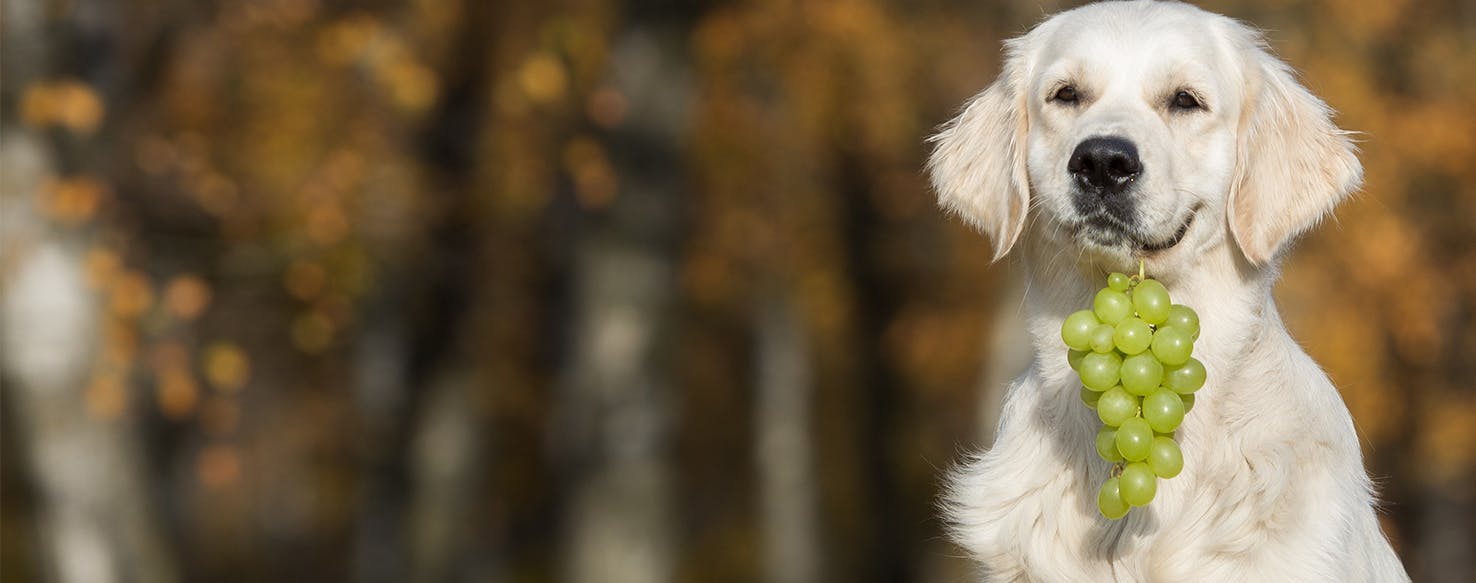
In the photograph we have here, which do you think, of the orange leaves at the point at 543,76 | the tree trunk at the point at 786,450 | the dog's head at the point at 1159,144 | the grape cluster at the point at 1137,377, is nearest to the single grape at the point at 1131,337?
the grape cluster at the point at 1137,377

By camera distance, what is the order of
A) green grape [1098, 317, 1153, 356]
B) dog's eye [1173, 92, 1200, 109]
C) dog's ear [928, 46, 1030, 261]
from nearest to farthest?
1. green grape [1098, 317, 1153, 356]
2. dog's eye [1173, 92, 1200, 109]
3. dog's ear [928, 46, 1030, 261]

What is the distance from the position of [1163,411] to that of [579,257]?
721 cm

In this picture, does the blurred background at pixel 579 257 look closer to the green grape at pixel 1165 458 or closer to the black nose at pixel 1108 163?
the black nose at pixel 1108 163

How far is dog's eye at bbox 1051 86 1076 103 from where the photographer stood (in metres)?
4.38

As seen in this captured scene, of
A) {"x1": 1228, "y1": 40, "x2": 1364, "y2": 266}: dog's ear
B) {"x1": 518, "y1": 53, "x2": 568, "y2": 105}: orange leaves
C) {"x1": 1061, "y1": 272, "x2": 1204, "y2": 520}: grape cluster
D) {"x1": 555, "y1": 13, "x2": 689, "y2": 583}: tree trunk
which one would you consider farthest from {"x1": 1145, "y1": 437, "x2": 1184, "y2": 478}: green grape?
{"x1": 518, "y1": 53, "x2": 568, "y2": 105}: orange leaves

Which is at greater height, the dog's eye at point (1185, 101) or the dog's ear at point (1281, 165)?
the dog's eye at point (1185, 101)

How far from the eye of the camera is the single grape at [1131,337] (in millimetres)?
3602

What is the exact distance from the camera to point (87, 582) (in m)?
9.45

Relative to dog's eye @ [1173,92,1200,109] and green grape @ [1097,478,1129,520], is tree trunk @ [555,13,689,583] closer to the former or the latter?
dog's eye @ [1173,92,1200,109]

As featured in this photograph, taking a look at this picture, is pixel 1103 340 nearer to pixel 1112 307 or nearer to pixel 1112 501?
pixel 1112 307

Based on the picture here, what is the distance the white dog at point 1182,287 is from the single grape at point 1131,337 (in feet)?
1.68

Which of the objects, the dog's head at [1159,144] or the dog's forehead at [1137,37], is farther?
the dog's forehead at [1137,37]

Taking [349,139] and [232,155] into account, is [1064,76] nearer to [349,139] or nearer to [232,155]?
[349,139]

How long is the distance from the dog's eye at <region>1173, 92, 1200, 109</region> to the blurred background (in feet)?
4.31
